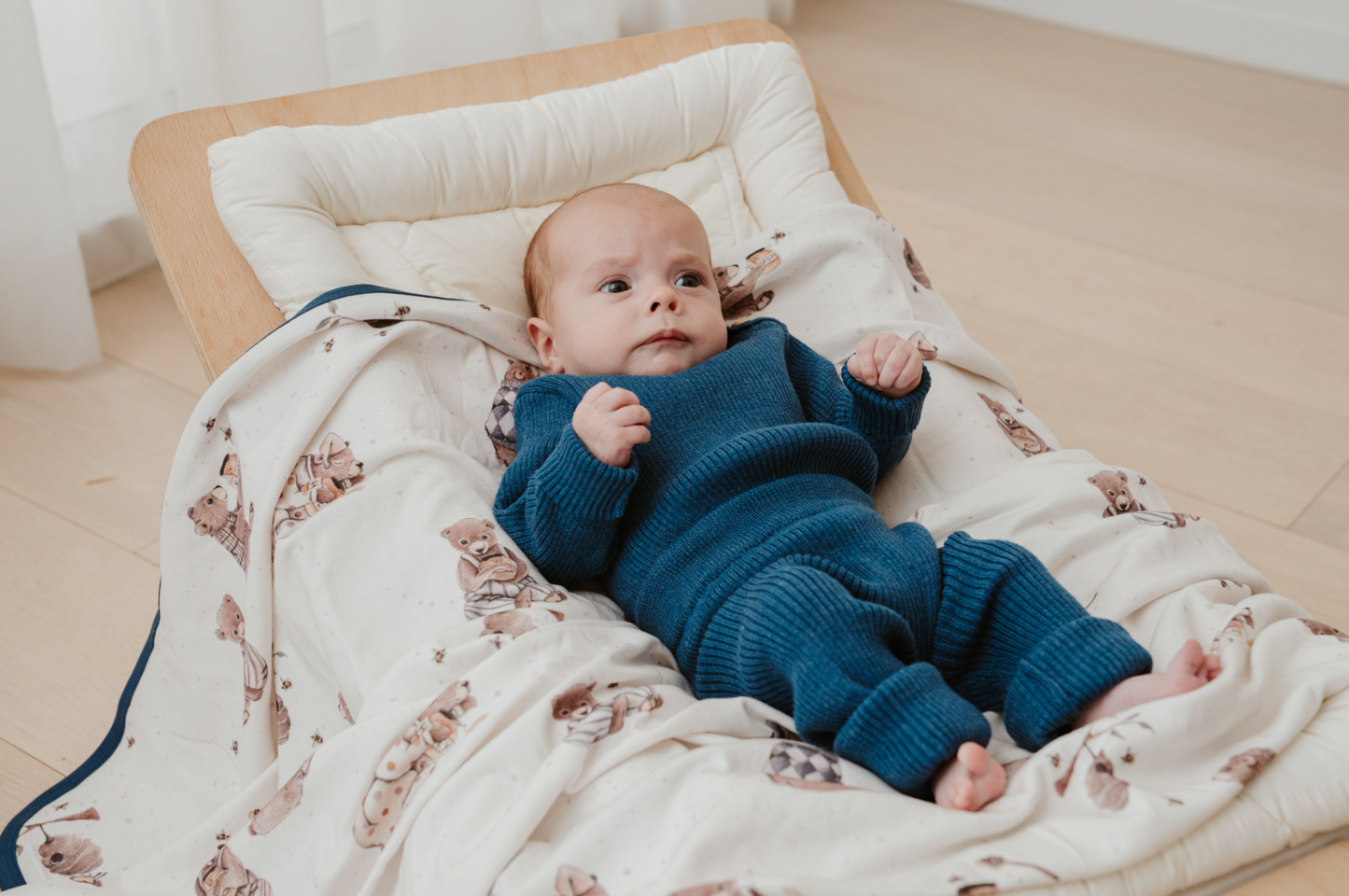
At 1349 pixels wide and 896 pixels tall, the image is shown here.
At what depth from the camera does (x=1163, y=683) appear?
31.0 inches

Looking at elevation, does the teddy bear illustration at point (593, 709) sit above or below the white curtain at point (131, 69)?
below

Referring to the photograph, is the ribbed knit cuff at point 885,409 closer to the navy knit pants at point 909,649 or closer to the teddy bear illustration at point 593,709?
the navy knit pants at point 909,649

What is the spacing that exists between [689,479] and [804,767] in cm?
27

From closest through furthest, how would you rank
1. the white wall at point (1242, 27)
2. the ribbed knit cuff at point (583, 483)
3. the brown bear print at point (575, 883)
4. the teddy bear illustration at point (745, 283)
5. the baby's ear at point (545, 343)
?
the brown bear print at point (575, 883), the ribbed knit cuff at point (583, 483), the baby's ear at point (545, 343), the teddy bear illustration at point (745, 283), the white wall at point (1242, 27)

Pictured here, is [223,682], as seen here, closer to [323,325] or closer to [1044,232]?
[323,325]

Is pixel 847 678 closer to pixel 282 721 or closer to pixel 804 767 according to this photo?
pixel 804 767

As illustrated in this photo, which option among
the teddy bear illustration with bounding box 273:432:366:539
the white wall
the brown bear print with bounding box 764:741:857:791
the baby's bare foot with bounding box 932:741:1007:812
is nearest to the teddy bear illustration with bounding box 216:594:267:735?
the teddy bear illustration with bounding box 273:432:366:539

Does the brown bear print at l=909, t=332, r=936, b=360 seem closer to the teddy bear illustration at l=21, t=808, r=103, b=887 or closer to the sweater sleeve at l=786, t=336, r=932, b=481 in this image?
the sweater sleeve at l=786, t=336, r=932, b=481

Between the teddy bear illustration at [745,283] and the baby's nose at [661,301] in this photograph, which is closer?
the baby's nose at [661,301]

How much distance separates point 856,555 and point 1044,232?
1.38 metres

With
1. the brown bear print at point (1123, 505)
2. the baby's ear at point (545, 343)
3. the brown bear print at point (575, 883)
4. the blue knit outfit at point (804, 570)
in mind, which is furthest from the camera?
the baby's ear at point (545, 343)

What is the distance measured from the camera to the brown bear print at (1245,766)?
0.75 metres

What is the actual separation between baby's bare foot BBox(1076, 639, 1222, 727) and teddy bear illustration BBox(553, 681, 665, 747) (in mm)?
293

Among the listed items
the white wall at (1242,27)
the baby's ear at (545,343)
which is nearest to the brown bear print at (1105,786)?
the baby's ear at (545,343)
